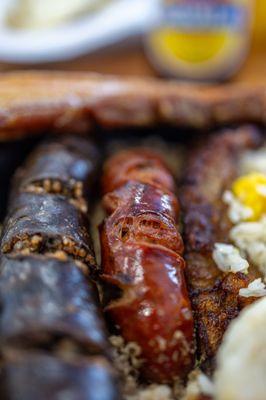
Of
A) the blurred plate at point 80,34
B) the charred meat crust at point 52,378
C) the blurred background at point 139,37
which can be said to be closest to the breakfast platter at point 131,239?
the charred meat crust at point 52,378

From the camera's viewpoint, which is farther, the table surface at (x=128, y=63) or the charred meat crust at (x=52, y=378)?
the table surface at (x=128, y=63)

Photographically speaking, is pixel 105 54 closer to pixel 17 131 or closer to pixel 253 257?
pixel 17 131

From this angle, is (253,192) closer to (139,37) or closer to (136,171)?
(136,171)

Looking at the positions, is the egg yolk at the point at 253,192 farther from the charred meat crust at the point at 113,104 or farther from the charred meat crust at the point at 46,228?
the charred meat crust at the point at 46,228

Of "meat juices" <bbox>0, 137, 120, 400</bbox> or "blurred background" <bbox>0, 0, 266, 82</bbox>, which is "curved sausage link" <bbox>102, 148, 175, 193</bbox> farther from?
"blurred background" <bbox>0, 0, 266, 82</bbox>

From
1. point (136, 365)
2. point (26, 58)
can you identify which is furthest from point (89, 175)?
point (26, 58)

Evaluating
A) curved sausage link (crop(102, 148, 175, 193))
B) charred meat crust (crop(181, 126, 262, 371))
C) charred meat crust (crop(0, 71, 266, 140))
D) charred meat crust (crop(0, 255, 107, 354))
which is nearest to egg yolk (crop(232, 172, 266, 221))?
charred meat crust (crop(181, 126, 262, 371))
